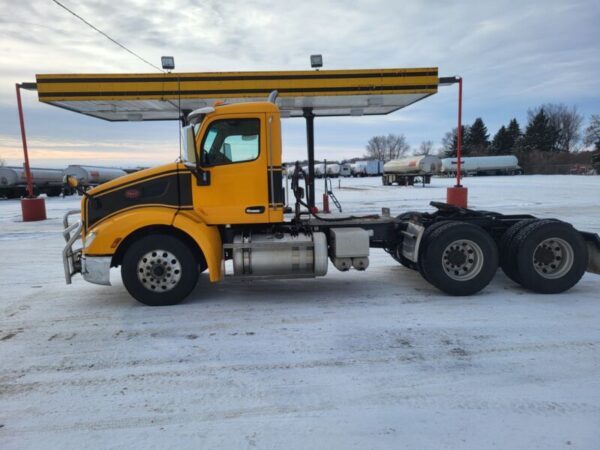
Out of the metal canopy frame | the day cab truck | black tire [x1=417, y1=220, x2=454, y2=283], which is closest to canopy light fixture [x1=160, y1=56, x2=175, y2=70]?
the metal canopy frame

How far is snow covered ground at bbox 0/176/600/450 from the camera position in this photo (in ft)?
9.82

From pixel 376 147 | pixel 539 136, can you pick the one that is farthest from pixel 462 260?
pixel 376 147

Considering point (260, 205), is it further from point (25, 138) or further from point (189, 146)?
point (25, 138)

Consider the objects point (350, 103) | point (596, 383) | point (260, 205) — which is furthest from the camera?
point (350, 103)

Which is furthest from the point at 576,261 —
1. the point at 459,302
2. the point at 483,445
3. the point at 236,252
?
the point at 236,252

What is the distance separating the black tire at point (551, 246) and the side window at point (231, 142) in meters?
4.04

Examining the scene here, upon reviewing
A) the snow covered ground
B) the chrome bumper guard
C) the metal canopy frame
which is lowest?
the snow covered ground

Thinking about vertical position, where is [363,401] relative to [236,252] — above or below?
below

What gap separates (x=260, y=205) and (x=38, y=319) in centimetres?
326

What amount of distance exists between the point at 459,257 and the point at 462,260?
0.21 feet

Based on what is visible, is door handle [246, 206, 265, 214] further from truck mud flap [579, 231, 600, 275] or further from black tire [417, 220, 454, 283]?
truck mud flap [579, 231, 600, 275]

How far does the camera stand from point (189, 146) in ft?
17.7

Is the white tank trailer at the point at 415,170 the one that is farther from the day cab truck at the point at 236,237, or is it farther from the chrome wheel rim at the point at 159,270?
the chrome wheel rim at the point at 159,270

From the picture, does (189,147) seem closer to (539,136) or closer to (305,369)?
(305,369)
